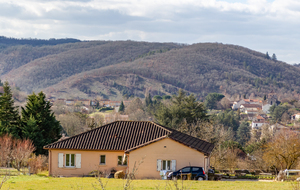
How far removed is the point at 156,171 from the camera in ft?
82.6

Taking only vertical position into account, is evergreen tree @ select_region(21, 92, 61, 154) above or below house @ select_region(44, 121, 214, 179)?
above

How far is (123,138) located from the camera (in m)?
27.5

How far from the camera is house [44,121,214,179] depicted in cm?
2522

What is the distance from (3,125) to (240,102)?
153076 mm

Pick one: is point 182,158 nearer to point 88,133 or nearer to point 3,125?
point 88,133

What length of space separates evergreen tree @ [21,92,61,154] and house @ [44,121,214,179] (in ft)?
31.8

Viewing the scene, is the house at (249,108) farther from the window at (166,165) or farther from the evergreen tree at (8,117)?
the window at (166,165)

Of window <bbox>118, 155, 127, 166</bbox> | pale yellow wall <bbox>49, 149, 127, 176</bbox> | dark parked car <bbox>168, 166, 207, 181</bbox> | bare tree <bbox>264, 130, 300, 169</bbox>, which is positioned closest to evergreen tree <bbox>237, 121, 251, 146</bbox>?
bare tree <bbox>264, 130, 300, 169</bbox>

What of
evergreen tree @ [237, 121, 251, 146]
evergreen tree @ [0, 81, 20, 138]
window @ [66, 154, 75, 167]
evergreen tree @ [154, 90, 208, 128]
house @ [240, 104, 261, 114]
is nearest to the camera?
window @ [66, 154, 75, 167]

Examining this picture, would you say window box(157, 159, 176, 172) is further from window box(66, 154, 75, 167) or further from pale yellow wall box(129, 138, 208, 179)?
window box(66, 154, 75, 167)

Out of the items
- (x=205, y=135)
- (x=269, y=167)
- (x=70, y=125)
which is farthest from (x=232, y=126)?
(x=269, y=167)

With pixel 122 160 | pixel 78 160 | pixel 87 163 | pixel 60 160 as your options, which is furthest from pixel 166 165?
pixel 60 160

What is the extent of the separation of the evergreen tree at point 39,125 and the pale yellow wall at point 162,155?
1402 centimetres

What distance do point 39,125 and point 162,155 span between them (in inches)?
658
